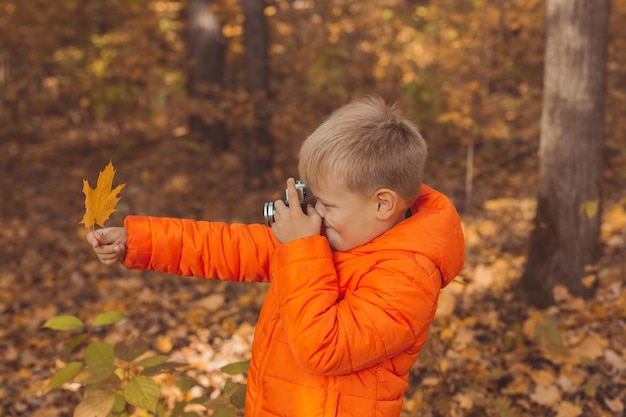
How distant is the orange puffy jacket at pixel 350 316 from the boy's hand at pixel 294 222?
0.11ft

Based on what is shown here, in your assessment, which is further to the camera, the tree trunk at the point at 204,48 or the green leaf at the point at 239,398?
the tree trunk at the point at 204,48

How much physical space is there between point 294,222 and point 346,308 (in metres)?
0.29

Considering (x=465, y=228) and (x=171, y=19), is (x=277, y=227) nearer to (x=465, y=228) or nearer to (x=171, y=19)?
(x=465, y=228)

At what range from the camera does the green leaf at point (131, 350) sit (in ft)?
8.32

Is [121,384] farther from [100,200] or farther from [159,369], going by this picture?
[100,200]

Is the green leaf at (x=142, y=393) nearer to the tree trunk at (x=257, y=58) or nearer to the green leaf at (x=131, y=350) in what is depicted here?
the green leaf at (x=131, y=350)

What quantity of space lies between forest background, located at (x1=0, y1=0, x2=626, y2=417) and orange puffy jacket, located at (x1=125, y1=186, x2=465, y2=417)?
1095 millimetres

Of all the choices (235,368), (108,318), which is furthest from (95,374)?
(235,368)

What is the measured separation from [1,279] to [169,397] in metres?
3.06

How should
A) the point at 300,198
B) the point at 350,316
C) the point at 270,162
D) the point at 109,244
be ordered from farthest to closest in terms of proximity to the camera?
the point at 270,162 → the point at 109,244 → the point at 300,198 → the point at 350,316

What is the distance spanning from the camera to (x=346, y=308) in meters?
1.79

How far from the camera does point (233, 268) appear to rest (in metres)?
2.22

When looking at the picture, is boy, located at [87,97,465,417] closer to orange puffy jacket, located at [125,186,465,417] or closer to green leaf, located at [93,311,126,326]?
orange puffy jacket, located at [125,186,465,417]

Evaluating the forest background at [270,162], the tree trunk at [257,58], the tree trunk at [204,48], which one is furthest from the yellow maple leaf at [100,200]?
the tree trunk at [204,48]
